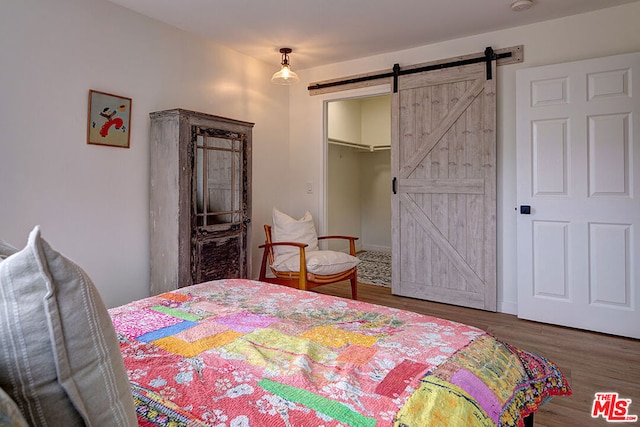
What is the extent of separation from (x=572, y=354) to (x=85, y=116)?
3836 millimetres

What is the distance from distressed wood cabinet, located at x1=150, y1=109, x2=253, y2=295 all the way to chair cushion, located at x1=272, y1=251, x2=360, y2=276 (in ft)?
1.15

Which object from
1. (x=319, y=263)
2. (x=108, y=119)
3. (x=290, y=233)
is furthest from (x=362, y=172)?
(x=108, y=119)

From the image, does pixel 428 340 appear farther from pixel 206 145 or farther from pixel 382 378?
pixel 206 145

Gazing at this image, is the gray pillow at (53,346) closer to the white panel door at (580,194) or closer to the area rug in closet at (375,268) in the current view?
the white panel door at (580,194)

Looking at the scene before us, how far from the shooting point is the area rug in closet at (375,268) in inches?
190

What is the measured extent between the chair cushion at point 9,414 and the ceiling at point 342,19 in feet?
10.3

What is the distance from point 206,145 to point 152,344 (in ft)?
7.21

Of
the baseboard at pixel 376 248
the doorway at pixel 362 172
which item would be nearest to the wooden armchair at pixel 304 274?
the doorway at pixel 362 172

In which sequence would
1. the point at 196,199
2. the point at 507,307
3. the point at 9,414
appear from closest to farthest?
the point at 9,414, the point at 196,199, the point at 507,307

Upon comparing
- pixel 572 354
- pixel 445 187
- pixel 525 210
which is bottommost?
pixel 572 354

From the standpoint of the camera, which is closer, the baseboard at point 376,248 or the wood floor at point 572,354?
the wood floor at point 572,354

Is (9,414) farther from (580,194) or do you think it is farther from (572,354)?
(580,194)

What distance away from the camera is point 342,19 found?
3.30 m

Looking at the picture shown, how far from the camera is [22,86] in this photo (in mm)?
2500
